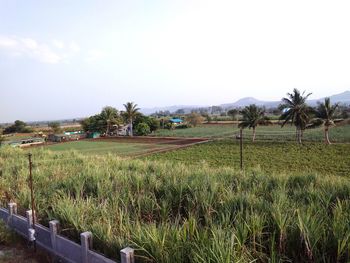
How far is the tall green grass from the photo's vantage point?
3.50 m

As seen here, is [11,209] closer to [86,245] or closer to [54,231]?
[54,231]

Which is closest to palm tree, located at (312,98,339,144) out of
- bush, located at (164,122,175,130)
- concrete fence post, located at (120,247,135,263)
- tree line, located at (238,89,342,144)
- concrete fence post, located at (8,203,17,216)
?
tree line, located at (238,89,342,144)

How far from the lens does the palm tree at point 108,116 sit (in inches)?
2304

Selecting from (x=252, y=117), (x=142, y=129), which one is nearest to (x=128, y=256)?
(x=252, y=117)

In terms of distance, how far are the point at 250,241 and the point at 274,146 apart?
3213cm

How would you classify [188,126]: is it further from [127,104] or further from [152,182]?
[152,182]

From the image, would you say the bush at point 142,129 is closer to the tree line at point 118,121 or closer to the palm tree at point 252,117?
the tree line at point 118,121

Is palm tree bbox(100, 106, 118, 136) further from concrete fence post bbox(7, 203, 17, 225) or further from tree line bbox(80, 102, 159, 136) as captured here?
concrete fence post bbox(7, 203, 17, 225)

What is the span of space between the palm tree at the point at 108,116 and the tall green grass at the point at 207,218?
50.7 m

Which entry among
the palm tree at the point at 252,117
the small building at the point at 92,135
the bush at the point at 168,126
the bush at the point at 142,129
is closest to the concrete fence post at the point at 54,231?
the palm tree at the point at 252,117

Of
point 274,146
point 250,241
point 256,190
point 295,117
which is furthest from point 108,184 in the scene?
point 295,117

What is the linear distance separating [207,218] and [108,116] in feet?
184

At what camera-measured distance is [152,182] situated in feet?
25.6

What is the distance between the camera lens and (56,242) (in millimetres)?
5008
